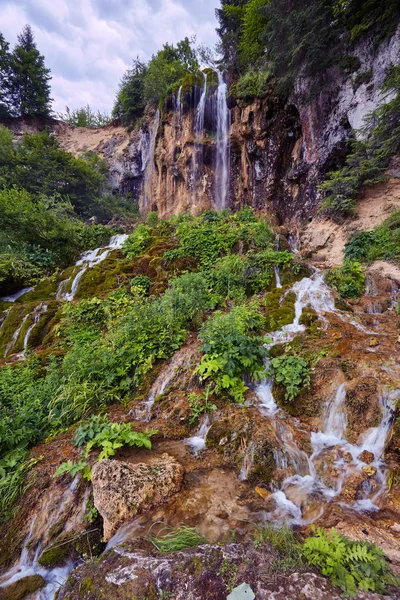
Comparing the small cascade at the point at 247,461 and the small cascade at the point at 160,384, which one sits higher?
the small cascade at the point at 160,384

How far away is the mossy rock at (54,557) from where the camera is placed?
218cm

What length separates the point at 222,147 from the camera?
1599 centimetres

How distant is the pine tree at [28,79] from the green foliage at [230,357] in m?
32.0

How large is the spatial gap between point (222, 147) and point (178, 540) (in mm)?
18245

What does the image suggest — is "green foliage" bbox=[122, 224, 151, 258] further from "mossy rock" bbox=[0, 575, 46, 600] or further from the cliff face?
"mossy rock" bbox=[0, 575, 46, 600]

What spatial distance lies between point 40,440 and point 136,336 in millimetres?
2166

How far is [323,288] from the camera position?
21.3 ft

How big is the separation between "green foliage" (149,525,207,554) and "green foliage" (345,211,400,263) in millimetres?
8028

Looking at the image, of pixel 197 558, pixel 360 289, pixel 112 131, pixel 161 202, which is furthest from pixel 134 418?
pixel 112 131

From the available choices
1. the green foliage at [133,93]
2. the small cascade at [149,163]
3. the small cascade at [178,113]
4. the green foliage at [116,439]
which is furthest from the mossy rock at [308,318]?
the green foliage at [133,93]

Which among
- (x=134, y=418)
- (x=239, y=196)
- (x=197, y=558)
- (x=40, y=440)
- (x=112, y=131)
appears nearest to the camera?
(x=197, y=558)

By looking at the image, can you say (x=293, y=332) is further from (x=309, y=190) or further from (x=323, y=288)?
(x=309, y=190)

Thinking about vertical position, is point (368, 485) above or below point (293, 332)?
below

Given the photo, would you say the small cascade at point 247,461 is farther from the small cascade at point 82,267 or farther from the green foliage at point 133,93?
the green foliage at point 133,93
